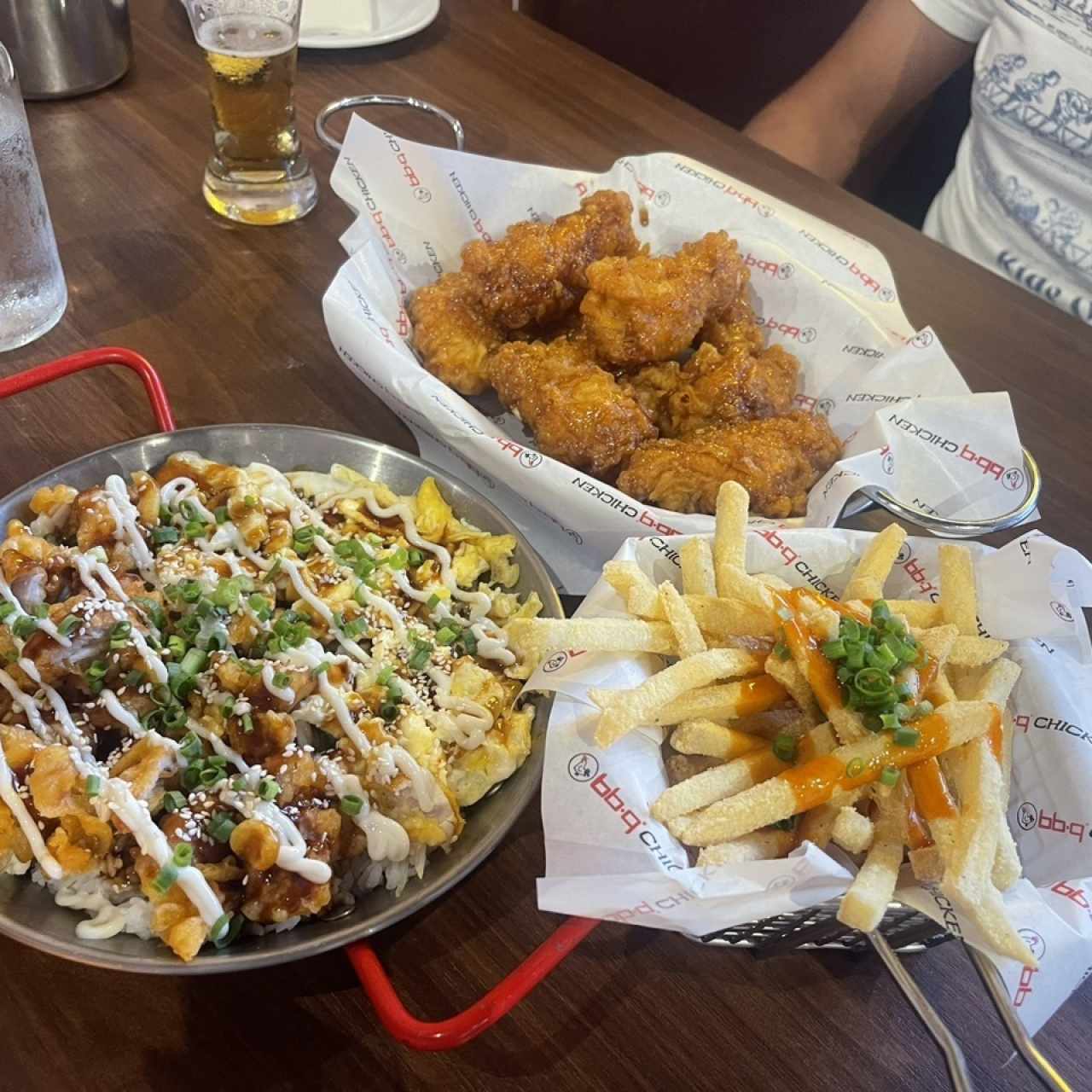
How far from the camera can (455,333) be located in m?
1.77

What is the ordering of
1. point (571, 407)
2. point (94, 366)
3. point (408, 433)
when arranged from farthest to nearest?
point (408, 433) → point (571, 407) → point (94, 366)

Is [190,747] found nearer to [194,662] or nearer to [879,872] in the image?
[194,662]

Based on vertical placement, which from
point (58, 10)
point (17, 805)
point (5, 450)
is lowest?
point (5, 450)

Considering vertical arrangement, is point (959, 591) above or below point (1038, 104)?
below

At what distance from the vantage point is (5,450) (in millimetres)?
1566

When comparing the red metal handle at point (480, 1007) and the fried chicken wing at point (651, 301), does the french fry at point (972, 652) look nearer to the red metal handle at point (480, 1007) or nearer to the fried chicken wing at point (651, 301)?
the red metal handle at point (480, 1007)

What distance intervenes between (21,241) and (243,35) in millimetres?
575

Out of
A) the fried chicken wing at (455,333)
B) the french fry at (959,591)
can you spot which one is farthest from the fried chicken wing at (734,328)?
the french fry at (959,591)

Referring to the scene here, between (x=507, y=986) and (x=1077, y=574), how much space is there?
838 mm

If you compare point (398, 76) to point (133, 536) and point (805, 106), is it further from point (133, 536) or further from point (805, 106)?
point (133, 536)

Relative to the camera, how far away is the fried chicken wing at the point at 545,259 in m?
1.81

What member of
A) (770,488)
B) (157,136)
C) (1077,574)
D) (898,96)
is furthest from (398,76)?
(1077,574)

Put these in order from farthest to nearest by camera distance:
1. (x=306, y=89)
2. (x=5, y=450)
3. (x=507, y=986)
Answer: (x=306, y=89)
(x=5, y=450)
(x=507, y=986)

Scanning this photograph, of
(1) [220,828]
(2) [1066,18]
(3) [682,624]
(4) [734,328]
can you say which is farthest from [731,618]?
(2) [1066,18]
